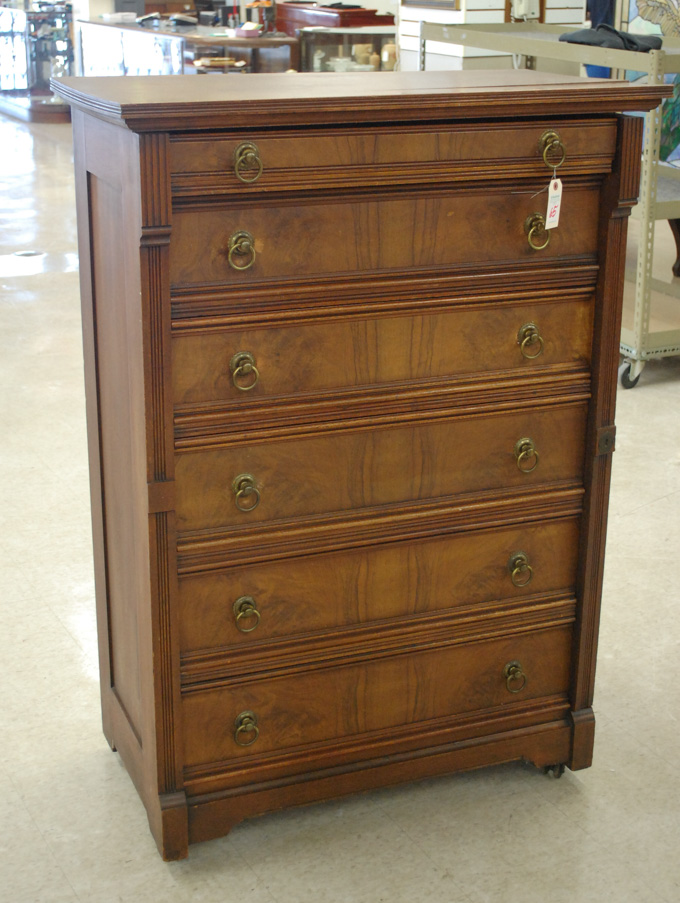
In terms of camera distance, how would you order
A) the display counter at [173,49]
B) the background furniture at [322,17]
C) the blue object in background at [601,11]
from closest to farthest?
the blue object in background at [601,11] < the display counter at [173,49] < the background furniture at [322,17]

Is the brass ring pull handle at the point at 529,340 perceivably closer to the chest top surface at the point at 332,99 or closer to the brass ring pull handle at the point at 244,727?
the chest top surface at the point at 332,99

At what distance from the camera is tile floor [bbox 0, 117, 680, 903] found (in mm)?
2090

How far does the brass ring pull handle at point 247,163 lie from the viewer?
1747 mm

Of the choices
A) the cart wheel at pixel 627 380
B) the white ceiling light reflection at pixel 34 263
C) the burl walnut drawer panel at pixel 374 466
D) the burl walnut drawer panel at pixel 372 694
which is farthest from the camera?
the white ceiling light reflection at pixel 34 263

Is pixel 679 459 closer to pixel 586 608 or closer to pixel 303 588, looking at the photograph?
pixel 586 608

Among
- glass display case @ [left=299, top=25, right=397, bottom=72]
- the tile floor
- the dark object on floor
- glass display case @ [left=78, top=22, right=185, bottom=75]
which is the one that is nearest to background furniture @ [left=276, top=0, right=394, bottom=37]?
glass display case @ [left=299, top=25, right=397, bottom=72]

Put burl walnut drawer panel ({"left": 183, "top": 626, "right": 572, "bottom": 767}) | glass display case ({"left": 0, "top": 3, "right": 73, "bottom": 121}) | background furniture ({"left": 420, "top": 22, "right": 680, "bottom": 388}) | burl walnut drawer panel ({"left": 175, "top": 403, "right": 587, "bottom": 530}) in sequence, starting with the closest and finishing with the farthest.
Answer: burl walnut drawer panel ({"left": 175, "top": 403, "right": 587, "bottom": 530}), burl walnut drawer panel ({"left": 183, "top": 626, "right": 572, "bottom": 767}), background furniture ({"left": 420, "top": 22, "right": 680, "bottom": 388}), glass display case ({"left": 0, "top": 3, "right": 73, "bottom": 121})

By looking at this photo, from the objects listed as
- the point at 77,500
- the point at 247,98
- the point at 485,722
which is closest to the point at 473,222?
the point at 247,98

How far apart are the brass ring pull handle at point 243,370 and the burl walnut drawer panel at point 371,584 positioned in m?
0.34

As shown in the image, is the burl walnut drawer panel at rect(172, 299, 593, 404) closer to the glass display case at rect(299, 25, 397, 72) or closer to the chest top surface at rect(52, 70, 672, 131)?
the chest top surface at rect(52, 70, 672, 131)

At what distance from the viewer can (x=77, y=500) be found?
147 inches

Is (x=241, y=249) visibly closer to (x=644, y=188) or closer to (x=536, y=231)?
(x=536, y=231)

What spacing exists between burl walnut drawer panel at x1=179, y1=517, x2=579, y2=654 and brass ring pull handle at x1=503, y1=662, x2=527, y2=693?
0.15m

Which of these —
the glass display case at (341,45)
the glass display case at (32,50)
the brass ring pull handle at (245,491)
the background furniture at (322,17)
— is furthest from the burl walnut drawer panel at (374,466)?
the glass display case at (32,50)
